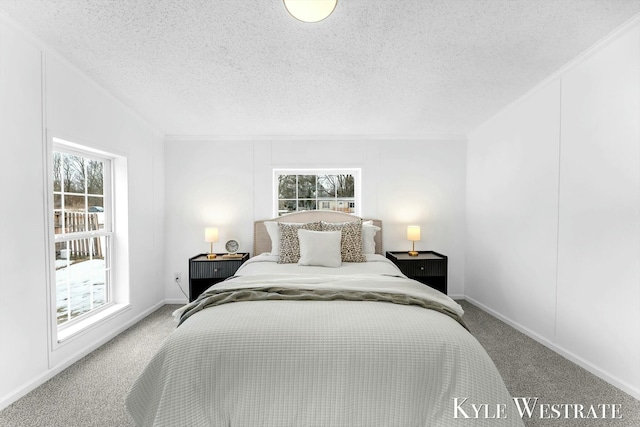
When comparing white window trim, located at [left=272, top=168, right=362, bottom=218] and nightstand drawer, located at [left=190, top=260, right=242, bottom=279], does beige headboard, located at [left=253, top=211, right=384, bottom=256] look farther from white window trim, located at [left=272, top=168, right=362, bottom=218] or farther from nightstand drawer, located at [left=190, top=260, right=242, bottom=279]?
nightstand drawer, located at [left=190, top=260, right=242, bottom=279]

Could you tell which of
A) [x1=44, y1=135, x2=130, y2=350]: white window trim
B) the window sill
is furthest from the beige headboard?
the window sill

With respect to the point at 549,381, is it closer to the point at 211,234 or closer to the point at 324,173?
the point at 324,173

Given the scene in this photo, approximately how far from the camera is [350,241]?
3.32 metres

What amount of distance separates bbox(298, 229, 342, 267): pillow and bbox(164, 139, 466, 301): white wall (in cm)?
110

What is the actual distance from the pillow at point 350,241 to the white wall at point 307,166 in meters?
0.77

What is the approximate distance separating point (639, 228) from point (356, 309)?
1.89 meters

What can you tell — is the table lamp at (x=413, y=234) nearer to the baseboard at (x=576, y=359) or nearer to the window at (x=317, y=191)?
the window at (x=317, y=191)

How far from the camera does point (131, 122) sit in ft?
10.7

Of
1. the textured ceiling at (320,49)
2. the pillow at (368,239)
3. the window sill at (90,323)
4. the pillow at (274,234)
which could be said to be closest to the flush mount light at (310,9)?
the textured ceiling at (320,49)

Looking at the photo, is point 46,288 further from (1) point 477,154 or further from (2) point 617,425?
(1) point 477,154

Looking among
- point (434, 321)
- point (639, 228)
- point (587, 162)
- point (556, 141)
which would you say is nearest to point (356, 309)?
point (434, 321)

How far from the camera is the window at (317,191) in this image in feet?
14.0

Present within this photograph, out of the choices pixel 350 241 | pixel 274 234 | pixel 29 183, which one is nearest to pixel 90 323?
pixel 29 183

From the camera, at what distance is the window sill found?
2.40 metres
